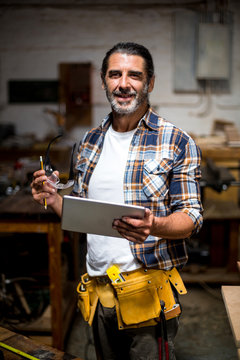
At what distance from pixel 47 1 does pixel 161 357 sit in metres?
4.90

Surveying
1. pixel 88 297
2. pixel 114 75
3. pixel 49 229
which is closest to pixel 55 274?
pixel 49 229

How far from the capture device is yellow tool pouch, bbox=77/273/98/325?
1.62 metres

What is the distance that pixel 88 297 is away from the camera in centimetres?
163

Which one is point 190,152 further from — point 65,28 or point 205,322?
point 65,28

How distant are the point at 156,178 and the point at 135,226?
314mm

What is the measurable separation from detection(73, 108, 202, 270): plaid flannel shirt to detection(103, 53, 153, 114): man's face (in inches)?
3.5

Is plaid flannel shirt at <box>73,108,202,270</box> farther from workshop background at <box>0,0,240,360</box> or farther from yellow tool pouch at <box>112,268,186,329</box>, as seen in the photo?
workshop background at <box>0,0,240,360</box>

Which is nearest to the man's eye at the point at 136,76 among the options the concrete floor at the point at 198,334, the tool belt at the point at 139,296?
the tool belt at the point at 139,296

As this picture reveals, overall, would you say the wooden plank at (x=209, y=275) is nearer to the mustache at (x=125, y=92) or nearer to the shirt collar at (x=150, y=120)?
the shirt collar at (x=150, y=120)

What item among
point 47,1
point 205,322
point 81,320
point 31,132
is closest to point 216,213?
point 205,322

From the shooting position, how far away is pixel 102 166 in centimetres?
159

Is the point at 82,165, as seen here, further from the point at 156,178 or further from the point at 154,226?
the point at 154,226

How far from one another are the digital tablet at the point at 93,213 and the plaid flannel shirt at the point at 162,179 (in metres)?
0.24

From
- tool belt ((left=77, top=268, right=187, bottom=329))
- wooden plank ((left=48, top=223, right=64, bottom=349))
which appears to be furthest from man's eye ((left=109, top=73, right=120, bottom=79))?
wooden plank ((left=48, top=223, right=64, bottom=349))
